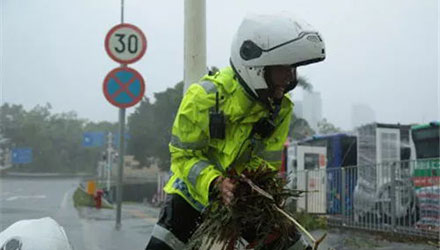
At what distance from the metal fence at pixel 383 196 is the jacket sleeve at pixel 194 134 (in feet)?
21.3

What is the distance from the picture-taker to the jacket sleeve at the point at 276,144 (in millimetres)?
2842

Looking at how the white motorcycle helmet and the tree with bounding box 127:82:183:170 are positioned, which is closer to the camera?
the white motorcycle helmet

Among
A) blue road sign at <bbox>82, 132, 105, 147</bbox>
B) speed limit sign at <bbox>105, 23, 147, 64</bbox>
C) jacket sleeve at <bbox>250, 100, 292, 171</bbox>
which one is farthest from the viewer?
blue road sign at <bbox>82, 132, 105, 147</bbox>

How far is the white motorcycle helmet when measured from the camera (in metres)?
2.50

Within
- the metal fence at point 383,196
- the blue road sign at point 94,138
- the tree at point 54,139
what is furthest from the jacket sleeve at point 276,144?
the tree at point 54,139

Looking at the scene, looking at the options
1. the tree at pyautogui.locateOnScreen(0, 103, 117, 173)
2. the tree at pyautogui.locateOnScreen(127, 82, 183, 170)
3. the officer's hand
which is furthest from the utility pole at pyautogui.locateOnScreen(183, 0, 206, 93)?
the tree at pyautogui.locateOnScreen(0, 103, 117, 173)

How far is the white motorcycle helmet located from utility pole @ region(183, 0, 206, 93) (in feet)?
8.25

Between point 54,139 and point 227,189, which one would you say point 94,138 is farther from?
point 227,189

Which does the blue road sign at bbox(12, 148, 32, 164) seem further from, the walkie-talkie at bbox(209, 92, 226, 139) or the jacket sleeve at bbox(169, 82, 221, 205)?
the walkie-talkie at bbox(209, 92, 226, 139)

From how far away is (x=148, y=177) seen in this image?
47.1m

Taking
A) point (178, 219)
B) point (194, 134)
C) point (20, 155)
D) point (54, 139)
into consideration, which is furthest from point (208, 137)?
point (54, 139)

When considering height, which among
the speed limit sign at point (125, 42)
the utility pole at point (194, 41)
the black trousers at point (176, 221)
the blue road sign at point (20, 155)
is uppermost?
the speed limit sign at point (125, 42)

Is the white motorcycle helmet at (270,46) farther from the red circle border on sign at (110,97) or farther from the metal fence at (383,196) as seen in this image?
the metal fence at (383,196)

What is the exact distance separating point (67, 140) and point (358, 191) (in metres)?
31.5
